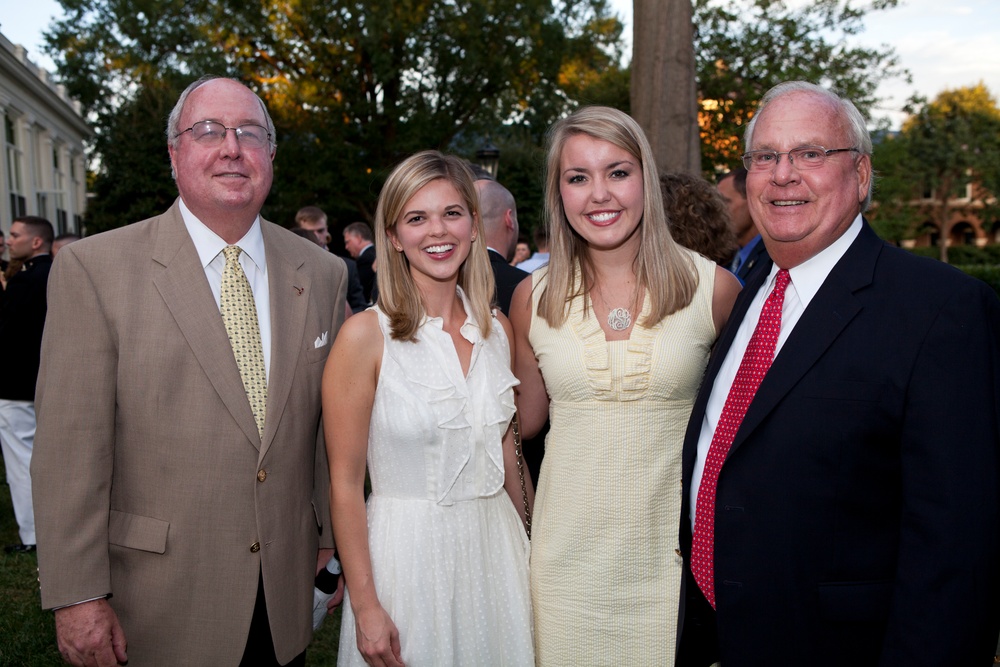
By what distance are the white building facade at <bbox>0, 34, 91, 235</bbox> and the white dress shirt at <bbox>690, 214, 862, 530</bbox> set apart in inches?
917

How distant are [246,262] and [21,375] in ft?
16.3

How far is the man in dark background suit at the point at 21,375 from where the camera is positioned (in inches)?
251

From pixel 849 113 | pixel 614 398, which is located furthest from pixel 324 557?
pixel 849 113

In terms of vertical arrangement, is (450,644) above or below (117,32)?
below

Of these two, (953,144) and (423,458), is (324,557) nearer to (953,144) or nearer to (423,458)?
(423,458)

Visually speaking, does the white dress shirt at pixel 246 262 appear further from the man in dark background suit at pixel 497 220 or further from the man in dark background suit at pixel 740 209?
the man in dark background suit at pixel 740 209

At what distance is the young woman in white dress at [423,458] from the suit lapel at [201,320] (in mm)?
284

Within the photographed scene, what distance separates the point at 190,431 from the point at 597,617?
1.51 metres

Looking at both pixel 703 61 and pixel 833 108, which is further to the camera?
pixel 703 61

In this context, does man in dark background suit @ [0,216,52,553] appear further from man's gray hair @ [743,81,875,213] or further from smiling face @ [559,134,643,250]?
man's gray hair @ [743,81,875,213]

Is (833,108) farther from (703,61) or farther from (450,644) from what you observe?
(703,61)

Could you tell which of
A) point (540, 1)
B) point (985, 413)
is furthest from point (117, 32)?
point (985, 413)

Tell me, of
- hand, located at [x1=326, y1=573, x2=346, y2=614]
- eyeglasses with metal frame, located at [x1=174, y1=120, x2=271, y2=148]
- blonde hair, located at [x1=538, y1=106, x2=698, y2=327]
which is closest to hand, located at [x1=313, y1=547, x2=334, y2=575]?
hand, located at [x1=326, y1=573, x2=346, y2=614]

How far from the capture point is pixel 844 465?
204 centimetres
